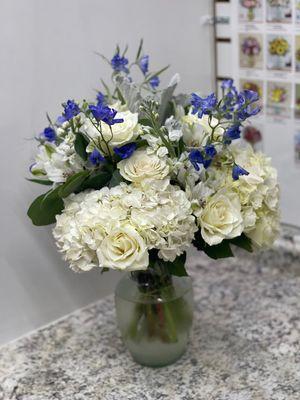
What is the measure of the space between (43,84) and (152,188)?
309mm

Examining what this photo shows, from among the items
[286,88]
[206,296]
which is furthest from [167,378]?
[286,88]

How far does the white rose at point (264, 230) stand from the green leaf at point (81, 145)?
27cm

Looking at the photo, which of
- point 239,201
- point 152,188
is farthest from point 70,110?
point 239,201

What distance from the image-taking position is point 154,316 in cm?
100

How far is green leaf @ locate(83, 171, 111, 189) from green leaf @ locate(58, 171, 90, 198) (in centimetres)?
1

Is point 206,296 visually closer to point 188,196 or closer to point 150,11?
point 188,196

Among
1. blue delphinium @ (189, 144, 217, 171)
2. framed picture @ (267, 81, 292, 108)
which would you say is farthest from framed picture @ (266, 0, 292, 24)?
blue delphinium @ (189, 144, 217, 171)

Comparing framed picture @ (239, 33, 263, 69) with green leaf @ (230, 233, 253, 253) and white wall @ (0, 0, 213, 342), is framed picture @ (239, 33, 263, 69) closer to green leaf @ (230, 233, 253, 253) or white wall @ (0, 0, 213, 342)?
white wall @ (0, 0, 213, 342)

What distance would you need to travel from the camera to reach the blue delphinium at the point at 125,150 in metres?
0.87

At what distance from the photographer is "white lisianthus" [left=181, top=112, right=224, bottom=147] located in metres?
0.91

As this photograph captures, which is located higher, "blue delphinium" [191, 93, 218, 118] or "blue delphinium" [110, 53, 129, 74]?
"blue delphinium" [110, 53, 129, 74]

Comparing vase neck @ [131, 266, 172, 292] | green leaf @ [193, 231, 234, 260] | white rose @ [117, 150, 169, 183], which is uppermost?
white rose @ [117, 150, 169, 183]

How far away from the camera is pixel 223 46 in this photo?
1.25 metres

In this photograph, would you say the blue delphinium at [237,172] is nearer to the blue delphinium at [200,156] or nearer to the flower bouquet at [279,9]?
the blue delphinium at [200,156]
